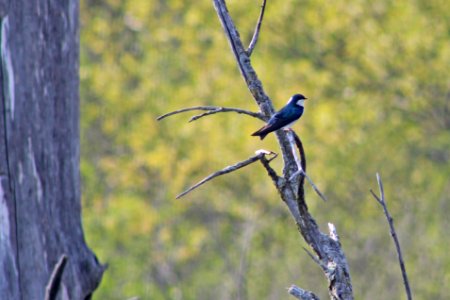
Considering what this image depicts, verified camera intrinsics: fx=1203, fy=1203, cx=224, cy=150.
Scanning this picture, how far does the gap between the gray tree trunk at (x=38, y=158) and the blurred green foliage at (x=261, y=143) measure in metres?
6.94

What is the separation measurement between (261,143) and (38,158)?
1184cm

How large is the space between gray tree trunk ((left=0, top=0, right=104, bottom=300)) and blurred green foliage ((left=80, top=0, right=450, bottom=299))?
694 centimetres

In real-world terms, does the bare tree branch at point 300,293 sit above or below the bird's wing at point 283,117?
below

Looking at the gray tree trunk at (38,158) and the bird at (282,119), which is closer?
the bird at (282,119)

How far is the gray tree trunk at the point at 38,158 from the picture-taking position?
4.11 metres

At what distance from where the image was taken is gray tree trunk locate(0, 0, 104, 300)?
4105 mm

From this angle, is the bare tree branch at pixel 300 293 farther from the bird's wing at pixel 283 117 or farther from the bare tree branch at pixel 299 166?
the bird's wing at pixel 283 117

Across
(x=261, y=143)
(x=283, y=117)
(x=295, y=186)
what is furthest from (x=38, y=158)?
(x=261, y=143)

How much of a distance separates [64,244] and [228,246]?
11.8 m

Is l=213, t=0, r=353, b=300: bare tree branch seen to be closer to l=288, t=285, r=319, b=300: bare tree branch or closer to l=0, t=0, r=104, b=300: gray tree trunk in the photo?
l=288, t=285, r=319, b=300: bare tree branch

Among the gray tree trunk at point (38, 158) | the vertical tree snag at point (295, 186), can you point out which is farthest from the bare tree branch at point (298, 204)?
the gray tree trunk at point (38, 158)

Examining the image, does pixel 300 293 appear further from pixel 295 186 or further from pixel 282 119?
pixel 282 119

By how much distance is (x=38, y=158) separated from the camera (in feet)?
13.7

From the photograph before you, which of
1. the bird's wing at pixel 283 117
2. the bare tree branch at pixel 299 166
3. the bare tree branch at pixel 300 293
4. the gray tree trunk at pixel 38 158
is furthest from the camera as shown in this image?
the gray tree trunk at pixel 38 158
